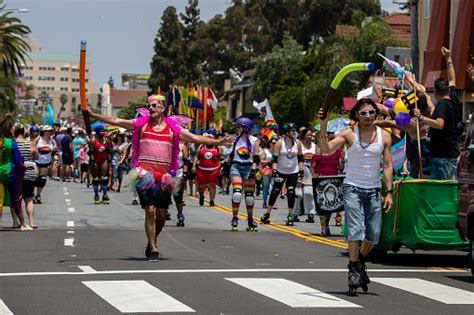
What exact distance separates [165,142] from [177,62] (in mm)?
94256

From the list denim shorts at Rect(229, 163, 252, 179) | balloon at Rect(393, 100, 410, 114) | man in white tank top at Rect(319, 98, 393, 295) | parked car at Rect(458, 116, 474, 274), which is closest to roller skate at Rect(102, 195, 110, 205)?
denim shorts at Rect(229, 163, 252, 179)

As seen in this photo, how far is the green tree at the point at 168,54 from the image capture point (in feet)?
353

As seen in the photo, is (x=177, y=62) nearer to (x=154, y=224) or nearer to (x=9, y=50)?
(x=9, y=50)

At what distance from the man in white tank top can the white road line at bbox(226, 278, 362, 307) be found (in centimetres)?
68

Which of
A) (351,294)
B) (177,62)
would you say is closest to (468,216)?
(351,294)

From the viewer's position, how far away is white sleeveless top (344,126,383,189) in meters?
11.4

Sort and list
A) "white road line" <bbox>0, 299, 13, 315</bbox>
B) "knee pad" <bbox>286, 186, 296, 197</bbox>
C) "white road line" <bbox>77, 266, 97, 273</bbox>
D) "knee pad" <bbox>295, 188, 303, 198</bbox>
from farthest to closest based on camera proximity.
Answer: "knee pad" <bbox>295, 188, 303, 198</bbox>
"knee pad" <bbox>286, 186, 296, 197</bbox>
"white road line" <bbox>77, 266, 97, 273</bbox>
"white road line" <bbox>0, 299, 13, 315</bbox>

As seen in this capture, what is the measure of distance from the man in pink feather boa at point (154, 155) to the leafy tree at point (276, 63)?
65.0 metres

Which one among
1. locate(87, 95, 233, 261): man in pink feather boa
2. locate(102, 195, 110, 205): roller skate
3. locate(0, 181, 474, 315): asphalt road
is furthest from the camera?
locate(102, 195, 110, 205): roller skate

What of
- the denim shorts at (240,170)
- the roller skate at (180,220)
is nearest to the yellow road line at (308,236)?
the denim shorts at (240,170)

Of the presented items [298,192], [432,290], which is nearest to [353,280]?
[432,290]

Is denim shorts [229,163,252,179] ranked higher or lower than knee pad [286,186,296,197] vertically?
higher

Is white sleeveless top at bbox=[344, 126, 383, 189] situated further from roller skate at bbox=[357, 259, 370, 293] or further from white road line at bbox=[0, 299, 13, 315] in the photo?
white road line at bbox=[0, 299, 13, 315]

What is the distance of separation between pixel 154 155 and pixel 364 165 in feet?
12.0
